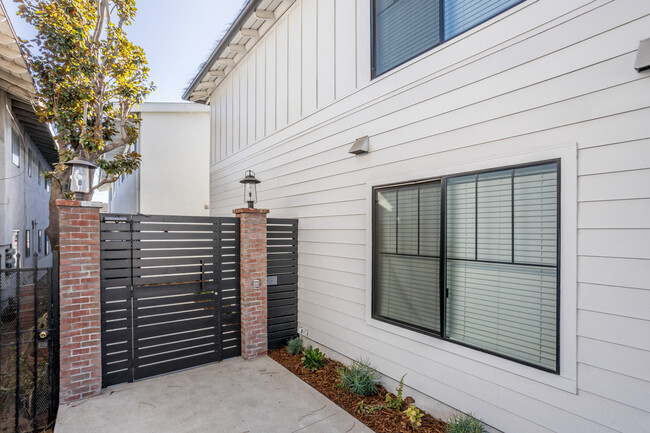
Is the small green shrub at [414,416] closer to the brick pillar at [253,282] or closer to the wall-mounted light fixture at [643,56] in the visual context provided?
the brick pillar at [253,282]

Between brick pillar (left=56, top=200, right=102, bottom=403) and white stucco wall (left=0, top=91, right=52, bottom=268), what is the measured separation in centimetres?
180

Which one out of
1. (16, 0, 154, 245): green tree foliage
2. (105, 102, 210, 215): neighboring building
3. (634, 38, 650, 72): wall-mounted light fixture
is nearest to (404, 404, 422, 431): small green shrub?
(634, 38, 650, 72): wall-mounted light fixture

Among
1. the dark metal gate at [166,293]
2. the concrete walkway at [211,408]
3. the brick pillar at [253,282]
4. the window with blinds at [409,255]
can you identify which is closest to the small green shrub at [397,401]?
the concrete walkway at [211,408]

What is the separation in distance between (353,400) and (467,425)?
4.19 feet

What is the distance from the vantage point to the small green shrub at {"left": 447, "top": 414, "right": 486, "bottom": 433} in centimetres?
270

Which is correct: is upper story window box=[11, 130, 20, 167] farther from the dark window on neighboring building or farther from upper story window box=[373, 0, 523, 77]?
upper story window box=[373, 0, 523, 77]

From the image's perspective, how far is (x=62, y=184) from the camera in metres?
5.75

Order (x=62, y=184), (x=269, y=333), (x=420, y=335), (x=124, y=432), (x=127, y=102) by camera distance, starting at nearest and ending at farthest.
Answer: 1. (x=124, y=432)
2. (x=420, y=335)
3. (x=269, y=333)
4. (x=62, y=184)
5. (x=127, y=102)

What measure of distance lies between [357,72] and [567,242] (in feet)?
10.3

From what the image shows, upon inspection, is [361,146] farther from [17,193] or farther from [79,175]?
[17,193]

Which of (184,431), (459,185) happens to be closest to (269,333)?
(184,431)

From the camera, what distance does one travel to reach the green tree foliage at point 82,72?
17.4ft

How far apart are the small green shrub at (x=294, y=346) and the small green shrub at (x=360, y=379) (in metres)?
1.13

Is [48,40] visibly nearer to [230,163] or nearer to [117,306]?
[230,163]
